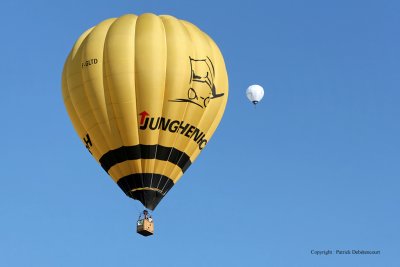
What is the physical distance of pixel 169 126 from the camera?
49.8 meters

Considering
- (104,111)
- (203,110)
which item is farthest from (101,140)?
(203,110)

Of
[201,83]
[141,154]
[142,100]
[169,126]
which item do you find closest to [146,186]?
[141,154]

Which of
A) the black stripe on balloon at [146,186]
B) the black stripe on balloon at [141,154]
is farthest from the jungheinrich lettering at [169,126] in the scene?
the black stripe on balloon at [146,186]

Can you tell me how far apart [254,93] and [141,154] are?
10502 millimetres

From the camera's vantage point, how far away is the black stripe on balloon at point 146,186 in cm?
4941

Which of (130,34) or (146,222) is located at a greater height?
(130,34)

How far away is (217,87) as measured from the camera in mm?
51531

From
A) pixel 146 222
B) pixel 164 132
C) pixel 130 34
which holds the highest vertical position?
pixel 130 34

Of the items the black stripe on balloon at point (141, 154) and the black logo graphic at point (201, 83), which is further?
the black logo graphic at point (201, 83)

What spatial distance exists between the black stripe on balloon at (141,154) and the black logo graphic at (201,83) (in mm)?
2092

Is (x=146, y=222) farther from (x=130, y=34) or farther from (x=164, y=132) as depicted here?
(x=130, y=34)

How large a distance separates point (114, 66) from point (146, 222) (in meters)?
6.36

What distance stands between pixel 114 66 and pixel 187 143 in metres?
4.36

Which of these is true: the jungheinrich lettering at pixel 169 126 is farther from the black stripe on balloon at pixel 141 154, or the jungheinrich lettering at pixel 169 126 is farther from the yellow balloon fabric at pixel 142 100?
the black stripe on balloon at pixel 141 154
